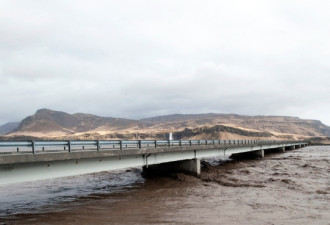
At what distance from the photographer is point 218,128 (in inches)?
5866

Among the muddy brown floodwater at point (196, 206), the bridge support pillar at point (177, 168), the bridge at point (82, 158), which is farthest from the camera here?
the bridge support pillar at point (177, 168)

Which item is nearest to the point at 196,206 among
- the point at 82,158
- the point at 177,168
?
the point at 82,158

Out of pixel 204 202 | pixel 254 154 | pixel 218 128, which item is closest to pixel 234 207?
pixel 204 202

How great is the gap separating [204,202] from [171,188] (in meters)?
4.93

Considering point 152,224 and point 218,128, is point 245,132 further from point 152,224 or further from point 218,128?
point 152,224

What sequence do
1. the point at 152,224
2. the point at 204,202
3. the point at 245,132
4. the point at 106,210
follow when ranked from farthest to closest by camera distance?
1. the point at 245,132
2. the point at 204,202
3. the point at 106,210
4. the point at 152,224

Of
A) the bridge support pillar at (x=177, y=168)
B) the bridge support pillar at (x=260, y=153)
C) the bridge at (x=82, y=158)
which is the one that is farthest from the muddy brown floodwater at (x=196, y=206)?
the bridge support pillar at (x=260, y=153)

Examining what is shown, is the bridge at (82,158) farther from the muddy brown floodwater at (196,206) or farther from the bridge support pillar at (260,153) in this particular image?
the bridge support pillar at (260,153)

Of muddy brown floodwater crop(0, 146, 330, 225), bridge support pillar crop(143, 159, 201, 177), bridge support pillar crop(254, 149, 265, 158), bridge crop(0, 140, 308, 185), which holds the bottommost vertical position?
bridge support pillar crop(254, 149, 265, 158)

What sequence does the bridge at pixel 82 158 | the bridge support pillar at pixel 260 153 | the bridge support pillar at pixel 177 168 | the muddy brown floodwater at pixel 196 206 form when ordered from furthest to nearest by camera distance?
1. the bridge support pillar at pixel 260 153
2. the bridge support pillar at pixel 177 168
3. the muddy brown floodwater at pixel 196 206
4. the bridge at pixel 82 158

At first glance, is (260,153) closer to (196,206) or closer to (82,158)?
(196,206)

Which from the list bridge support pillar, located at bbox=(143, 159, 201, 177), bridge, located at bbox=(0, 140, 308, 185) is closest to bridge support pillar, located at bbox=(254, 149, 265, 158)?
bridge, located at bbox=(0, 140, 308, 185)

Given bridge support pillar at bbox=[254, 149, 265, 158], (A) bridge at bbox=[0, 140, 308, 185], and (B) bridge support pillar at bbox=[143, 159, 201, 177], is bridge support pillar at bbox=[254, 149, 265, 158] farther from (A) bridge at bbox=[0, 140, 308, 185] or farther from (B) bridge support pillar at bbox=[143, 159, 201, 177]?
(B) bridge support pillar at bbox=[143, 159, 201, 177]

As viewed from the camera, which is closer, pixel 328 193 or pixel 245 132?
pixel 328 193
